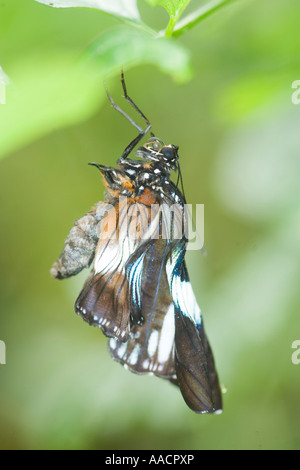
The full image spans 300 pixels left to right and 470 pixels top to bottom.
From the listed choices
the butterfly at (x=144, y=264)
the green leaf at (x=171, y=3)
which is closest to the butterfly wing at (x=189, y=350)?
the butterfly at (x=144, y=264)

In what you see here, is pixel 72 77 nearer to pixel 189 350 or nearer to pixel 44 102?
pixel 44 102

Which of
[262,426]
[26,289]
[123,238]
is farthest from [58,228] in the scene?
[262,426]

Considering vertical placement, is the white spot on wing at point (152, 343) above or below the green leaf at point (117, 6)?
below

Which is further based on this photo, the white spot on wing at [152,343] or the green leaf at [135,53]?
the white spot on wing at [152,343]

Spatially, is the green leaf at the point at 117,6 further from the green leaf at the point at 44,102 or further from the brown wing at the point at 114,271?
the brown wing at the point at 114,271

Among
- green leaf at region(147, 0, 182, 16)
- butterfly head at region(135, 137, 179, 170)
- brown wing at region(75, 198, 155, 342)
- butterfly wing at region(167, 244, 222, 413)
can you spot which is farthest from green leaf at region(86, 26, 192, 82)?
butterfly wing at region(167, 244, 222, 413)

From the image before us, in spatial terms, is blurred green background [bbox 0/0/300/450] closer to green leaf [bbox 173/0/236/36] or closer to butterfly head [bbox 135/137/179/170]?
butterfly head [bbox 135/137/179/170]

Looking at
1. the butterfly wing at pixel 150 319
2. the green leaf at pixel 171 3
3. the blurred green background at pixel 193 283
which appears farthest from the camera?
the blurred green background at pixel 193 283
